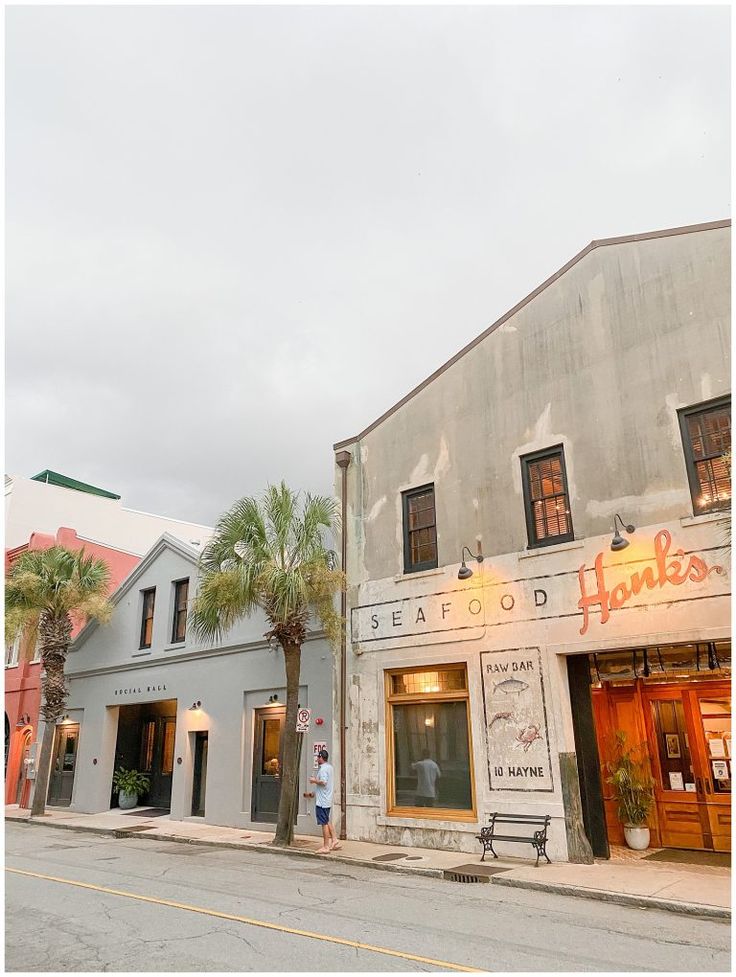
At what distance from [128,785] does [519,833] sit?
14511mm

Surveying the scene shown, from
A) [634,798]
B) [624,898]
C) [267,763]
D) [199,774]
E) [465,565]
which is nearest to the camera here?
[624,898]

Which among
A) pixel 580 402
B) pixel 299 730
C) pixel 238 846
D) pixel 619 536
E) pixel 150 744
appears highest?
pixel 580 402

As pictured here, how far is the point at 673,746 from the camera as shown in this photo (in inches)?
527

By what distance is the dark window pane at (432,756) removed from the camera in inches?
546

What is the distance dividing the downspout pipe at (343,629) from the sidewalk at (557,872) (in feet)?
2.71

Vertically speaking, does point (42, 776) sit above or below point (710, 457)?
below

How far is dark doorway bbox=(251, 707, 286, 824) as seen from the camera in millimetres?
17328

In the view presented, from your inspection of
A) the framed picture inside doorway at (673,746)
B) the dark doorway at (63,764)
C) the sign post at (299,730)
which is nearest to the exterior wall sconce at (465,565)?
the sign post at (299,730)

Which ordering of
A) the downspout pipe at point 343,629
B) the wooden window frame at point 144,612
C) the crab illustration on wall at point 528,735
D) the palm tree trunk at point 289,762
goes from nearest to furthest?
the crab illustration on wall at point 528,735
the palm tree trunk at point 289,762
the downspout pipe at point 343,629
the wooden window frame at point 144,612

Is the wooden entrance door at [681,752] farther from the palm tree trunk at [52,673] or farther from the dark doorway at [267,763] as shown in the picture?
the palm tree trunk at [52,673]

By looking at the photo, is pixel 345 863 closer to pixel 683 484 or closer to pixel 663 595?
pixel 663 595

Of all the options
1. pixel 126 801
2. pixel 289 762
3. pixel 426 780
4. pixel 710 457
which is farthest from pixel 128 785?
pixel 710 457

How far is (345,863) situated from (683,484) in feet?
28.7

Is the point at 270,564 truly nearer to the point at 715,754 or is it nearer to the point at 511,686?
the point at 511,686
